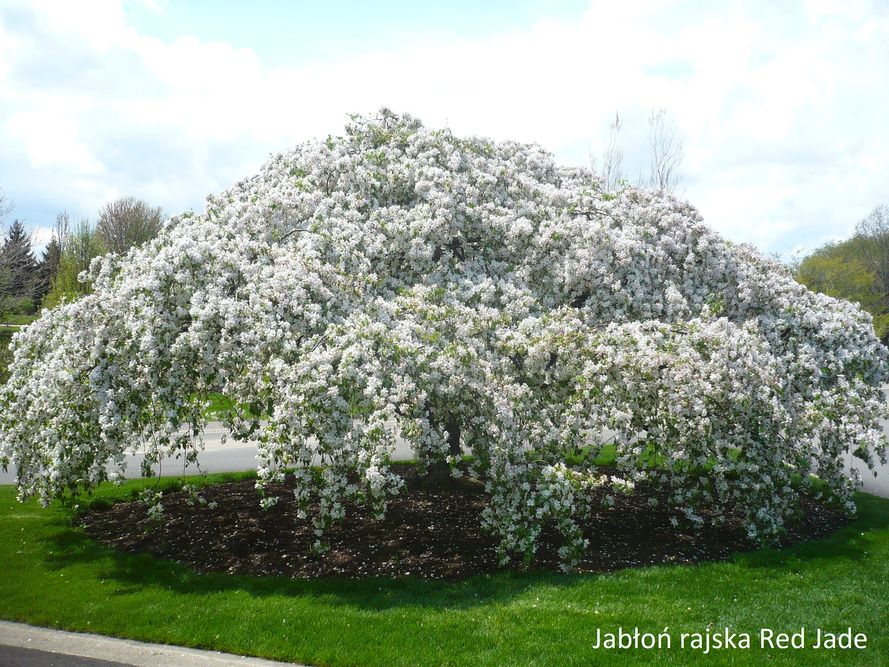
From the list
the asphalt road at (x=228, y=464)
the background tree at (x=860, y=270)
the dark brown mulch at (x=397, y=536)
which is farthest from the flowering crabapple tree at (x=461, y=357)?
the background tree at (x=860, y=270)

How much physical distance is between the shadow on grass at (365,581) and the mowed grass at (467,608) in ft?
0.08

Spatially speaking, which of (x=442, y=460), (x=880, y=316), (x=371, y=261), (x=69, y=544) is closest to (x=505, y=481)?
(x=442, y=460)

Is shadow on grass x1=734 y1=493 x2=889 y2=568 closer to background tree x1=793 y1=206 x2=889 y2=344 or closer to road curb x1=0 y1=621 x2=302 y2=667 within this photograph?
road curb x1=0 y1=621 x2=302 y2=667

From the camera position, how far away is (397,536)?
9797 mm

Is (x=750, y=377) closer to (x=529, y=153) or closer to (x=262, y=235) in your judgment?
(x=529, y=153)

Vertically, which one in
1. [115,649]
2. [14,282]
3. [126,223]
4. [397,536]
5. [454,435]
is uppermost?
[126,223]

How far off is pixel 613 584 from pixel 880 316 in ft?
139

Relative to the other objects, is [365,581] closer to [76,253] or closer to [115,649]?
[115,649]

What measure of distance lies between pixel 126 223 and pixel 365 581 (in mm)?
46367

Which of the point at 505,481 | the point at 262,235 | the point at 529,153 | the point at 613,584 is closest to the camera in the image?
the point at 613,584

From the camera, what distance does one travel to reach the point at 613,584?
799 centimetres

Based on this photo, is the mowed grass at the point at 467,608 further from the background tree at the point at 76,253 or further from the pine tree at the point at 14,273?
the background tree at the point at 76,253

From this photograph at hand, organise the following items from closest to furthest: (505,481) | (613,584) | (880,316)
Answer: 1. (613,584)
2. (505,481)
3. (880,316)

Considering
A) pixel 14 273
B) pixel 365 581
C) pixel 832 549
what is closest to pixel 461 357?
pixel 365 581
